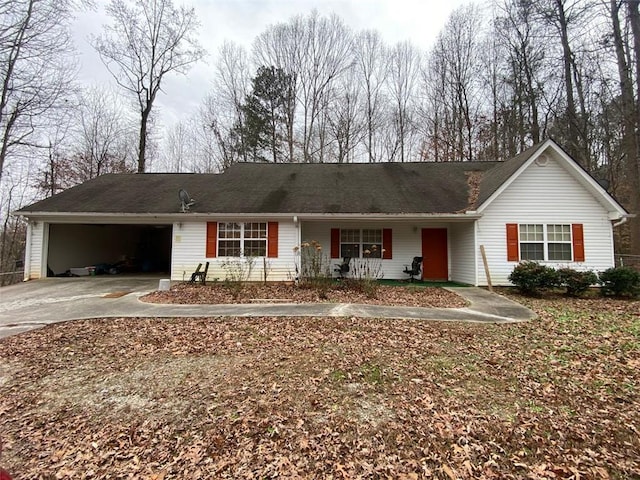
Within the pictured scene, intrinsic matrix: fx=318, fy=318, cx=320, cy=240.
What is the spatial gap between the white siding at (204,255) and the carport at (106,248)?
3865mm

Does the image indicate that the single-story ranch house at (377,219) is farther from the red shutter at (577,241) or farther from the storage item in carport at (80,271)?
the storage item in carport at (80,271)

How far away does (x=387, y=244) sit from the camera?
43.5 ft

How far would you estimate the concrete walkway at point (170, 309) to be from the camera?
23.5ft

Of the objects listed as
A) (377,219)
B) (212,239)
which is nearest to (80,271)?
(212,239)

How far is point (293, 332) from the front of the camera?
6.02 m

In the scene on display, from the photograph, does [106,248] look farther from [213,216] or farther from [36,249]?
[213,216]

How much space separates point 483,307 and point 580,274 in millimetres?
4030

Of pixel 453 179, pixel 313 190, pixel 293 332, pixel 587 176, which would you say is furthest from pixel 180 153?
pixel 587 176

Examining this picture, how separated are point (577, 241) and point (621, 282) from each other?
6.84 feet

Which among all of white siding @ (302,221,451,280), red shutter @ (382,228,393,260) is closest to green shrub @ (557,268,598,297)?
white siding @ (302,221,451,280)

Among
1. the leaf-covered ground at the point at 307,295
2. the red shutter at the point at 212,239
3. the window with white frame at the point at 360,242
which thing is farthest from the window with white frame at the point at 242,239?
the window with white frame at the point at 360,242

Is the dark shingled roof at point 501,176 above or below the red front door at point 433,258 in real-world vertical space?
above

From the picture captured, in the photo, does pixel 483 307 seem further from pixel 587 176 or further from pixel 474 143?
pixel 474 143

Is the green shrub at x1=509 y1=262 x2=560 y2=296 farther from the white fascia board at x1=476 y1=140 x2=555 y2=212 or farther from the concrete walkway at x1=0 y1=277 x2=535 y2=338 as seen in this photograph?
the white fascia board at x1=476 y1=140 x2=555 y2=212
